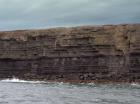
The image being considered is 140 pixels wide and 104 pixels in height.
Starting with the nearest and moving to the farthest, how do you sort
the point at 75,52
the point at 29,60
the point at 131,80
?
the point at 131,80 → the point at 75,52 → the point at 29,60

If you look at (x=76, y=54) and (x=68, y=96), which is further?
(x=76, y=54)

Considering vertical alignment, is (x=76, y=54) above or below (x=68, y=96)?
below

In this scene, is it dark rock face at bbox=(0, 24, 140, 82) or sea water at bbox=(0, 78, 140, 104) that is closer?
sea water at bbox=(0, 78, 140, 104)

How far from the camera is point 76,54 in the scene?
85.9 m

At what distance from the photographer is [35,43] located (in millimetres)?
90938

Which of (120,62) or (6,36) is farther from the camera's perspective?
(6,36)

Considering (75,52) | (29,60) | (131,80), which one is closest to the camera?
→ (131,80)

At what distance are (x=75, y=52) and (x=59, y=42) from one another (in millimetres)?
3735

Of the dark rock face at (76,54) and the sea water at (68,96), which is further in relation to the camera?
the dark rock face at (76,54)

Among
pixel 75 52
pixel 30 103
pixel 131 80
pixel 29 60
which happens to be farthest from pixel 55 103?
pixel 29 60

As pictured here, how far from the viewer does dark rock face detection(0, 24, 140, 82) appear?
8131 centimetres

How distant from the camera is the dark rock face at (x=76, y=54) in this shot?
81312 millimetres

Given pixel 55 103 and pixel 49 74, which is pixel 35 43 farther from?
pixel 55 103

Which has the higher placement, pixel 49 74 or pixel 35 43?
pixel 35 43
